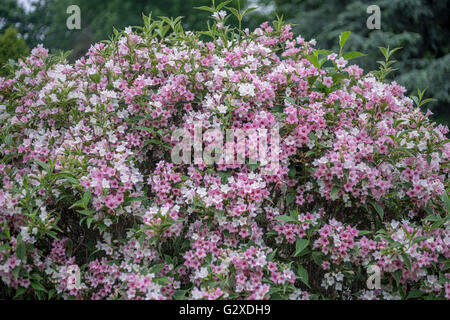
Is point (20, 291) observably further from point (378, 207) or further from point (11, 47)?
point (11, 47)

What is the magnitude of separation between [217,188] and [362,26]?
8763mm

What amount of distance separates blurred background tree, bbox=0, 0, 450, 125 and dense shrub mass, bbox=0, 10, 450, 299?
674 cm

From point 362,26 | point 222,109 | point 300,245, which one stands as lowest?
point 300,245

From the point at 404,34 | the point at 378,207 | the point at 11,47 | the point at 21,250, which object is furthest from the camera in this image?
the point at 11,47

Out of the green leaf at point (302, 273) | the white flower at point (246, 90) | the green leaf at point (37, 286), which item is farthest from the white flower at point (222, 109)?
the green leaf at point (37, 286)

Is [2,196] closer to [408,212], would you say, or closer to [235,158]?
[235,158]

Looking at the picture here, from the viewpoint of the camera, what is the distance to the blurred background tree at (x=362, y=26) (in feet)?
30.9

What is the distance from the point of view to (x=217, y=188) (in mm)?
2318

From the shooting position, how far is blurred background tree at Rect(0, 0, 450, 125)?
9.41 metres

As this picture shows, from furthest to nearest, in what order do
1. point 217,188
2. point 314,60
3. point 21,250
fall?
1. point 314,60
2. point 217,188
3. point 21,250

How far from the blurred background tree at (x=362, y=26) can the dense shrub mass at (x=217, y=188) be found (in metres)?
6.74

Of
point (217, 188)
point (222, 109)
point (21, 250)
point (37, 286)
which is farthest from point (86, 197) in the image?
point (222, 109)

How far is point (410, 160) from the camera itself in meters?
2.61

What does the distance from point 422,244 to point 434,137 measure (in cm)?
70
